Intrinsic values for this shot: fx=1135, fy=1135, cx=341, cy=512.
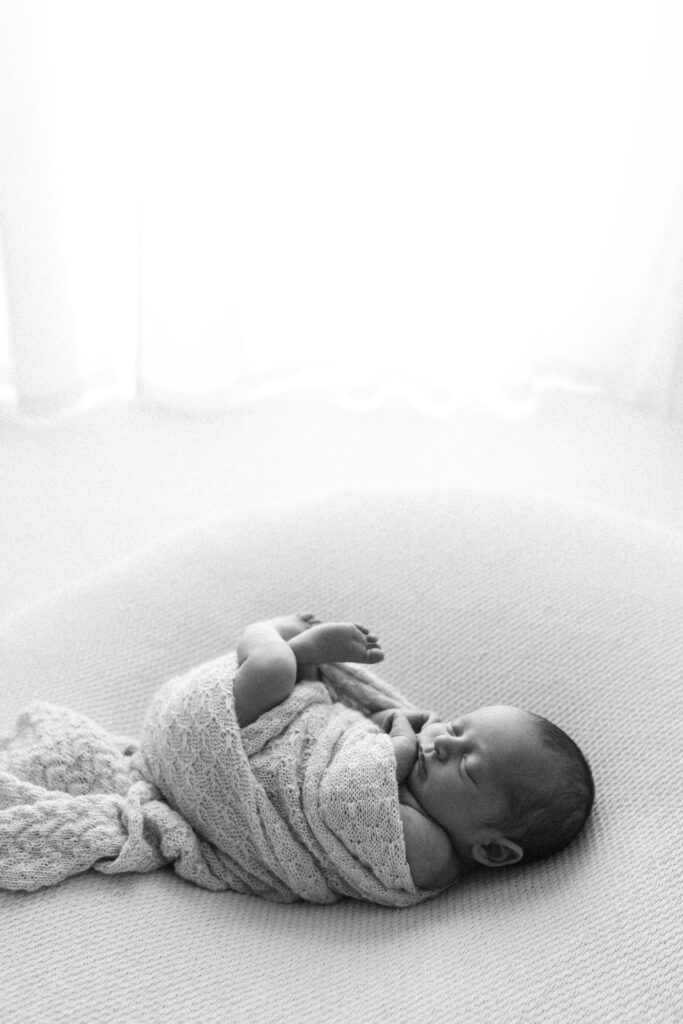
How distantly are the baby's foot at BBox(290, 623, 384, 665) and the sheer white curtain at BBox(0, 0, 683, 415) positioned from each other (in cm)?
129

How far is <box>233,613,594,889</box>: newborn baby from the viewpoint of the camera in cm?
123

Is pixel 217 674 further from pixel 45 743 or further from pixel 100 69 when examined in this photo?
pixel 100 69

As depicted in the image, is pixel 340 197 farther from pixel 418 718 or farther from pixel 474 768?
pixel 474 768

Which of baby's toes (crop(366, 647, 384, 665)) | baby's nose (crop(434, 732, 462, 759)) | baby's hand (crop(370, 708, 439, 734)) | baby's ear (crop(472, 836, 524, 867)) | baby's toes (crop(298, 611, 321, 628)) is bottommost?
baby's ear (crop(472, 836, 524, 867))

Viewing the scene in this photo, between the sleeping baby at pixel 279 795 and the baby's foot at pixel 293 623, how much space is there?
0.25 ft

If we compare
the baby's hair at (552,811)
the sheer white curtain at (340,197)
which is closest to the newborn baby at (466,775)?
the baby's hair at (552,811)

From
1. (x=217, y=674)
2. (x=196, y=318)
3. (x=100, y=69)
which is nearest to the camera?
(x=217, y=674)

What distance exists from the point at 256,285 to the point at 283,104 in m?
0.40

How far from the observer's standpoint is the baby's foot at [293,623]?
1414mm

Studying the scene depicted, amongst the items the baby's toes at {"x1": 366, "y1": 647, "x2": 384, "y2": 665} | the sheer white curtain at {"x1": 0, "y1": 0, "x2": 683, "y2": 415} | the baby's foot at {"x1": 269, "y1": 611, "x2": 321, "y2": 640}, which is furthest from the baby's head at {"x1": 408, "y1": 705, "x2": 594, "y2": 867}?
→ the sheer white curtain at {"x1": 0, "y1": 0, "x2": 683, "y2": 415}

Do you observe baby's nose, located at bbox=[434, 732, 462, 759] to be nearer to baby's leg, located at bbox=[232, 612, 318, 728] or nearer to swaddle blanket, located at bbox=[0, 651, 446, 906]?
swaddle blanket, located at bbox=[0, 651, 446, 906]

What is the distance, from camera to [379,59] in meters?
2.32

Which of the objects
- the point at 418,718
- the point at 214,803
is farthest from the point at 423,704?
the point at 214,803

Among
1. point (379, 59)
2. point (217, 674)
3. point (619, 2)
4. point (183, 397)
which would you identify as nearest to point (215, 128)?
point (379, 59)
